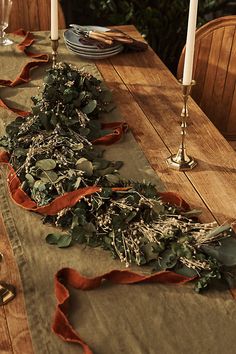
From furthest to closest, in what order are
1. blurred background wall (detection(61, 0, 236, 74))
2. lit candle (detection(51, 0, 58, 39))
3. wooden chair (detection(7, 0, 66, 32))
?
blurred background wall (detection(61, 0, 236, 74)) → wooden chair (detection(7, 0, 66, 32)) → lit candle (detection(51, 0, 58, 39))

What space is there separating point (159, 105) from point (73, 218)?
65 cm

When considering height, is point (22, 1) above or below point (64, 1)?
above

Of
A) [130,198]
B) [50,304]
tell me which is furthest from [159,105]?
[50,304]

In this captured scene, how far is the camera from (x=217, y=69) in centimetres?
213

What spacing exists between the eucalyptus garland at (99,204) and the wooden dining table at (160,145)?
0.33 feet

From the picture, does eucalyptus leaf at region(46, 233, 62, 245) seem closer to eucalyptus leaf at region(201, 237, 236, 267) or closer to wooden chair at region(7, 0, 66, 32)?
eucalyptus leaf at region(201, 237, 236, 267)

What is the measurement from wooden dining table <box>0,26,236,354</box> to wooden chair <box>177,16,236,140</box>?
0.19m

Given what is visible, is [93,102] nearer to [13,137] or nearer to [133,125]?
[133,125]

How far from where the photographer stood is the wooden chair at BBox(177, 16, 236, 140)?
2.10m

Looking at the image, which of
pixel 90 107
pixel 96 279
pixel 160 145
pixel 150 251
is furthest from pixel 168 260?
Answer: pixel 90 107

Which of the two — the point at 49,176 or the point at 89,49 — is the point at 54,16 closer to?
the point at 89,49

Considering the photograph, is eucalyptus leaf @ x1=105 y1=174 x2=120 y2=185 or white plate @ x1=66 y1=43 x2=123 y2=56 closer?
eucalyptus leaf @ x1=105 y1=174 x2=120 y2=185

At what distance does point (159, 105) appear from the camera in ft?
5.72

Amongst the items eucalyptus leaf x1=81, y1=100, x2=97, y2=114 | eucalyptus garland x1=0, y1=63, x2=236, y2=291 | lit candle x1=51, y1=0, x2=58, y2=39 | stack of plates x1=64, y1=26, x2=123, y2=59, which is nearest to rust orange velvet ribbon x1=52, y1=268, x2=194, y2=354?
eucalyptus garland x1=0, y1=63, x2=236, y2=291
